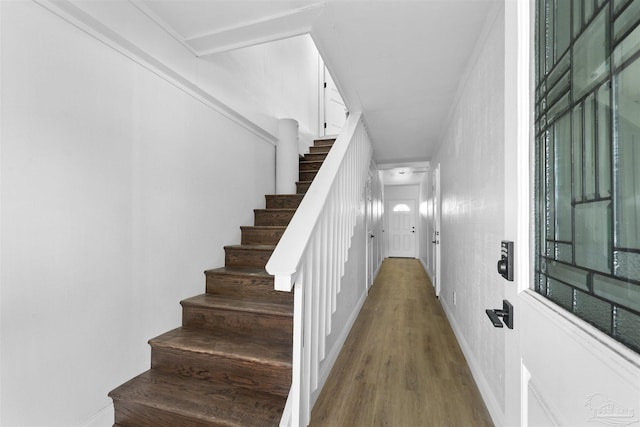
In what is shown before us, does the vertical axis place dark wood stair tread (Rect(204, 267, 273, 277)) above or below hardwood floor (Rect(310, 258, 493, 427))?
above

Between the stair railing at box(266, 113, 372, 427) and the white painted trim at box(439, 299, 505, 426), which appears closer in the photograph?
the stair railing at box(266, 113, 372, 427)

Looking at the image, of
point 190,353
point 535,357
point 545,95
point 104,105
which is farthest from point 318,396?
point 104,105

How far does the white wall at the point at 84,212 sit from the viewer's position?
106 centimetres

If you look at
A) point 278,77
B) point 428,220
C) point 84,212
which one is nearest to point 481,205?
point 84,212

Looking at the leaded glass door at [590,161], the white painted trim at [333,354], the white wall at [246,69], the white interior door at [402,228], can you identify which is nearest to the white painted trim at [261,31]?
the white wall at [246,69]

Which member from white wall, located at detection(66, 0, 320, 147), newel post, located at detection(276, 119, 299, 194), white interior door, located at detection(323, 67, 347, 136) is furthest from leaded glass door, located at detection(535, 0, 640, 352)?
white interior door, located at detection(323, 67, 347, 136)

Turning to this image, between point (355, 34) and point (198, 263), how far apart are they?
1895mm

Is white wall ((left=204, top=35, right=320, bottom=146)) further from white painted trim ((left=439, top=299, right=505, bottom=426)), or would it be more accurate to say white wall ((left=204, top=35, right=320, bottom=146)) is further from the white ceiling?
white painted trim ((left=439, top=299, right=505, bottom=426))

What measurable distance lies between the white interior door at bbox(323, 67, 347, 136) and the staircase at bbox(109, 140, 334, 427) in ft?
11.7

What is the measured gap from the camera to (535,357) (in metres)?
0.56

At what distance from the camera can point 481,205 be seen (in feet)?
5.65

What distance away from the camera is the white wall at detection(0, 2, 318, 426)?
106 centimetres

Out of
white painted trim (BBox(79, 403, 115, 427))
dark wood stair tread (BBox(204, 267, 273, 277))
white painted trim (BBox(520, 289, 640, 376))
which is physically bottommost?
white painted trim (BBox(79, 403, 115, 427))

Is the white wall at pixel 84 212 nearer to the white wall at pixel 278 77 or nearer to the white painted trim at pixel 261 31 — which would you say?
the white painted trim at pixel 261 31
